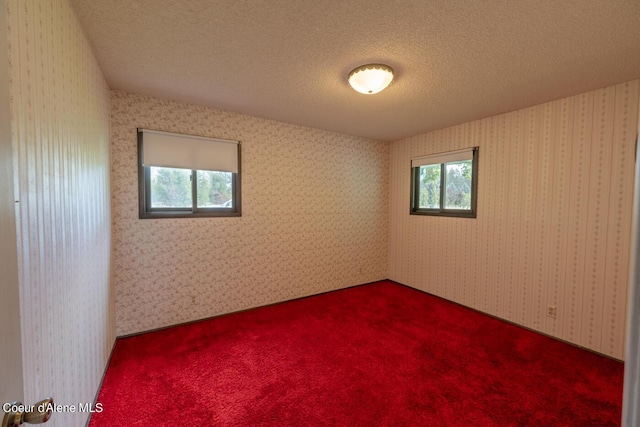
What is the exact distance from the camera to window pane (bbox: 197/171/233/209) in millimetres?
3078

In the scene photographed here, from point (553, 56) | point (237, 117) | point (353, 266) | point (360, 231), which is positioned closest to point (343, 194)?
point (360, 231)

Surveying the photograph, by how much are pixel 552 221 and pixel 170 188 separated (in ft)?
13.6

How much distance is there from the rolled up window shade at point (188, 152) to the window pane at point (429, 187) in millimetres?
2847

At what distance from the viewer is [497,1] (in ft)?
4.58

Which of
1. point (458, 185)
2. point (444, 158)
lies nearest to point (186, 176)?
point (444, 158)

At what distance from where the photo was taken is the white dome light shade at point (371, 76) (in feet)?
6.57

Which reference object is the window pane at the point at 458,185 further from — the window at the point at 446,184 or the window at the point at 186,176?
the window at the point at 186,176

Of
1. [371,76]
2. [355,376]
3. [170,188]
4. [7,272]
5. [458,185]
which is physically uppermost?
[371,76]

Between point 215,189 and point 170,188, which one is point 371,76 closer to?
point 215,189

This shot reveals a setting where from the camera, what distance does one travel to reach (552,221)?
2.72m

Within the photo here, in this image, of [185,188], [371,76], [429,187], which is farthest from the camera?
[429,187]

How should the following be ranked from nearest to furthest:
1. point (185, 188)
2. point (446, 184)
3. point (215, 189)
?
point (185, 188) → point (215, 189) → point (446, 184)

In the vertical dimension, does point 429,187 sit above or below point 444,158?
below

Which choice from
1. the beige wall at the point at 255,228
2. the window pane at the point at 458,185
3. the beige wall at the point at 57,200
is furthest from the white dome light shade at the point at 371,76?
the window pane at the point at 458,185
